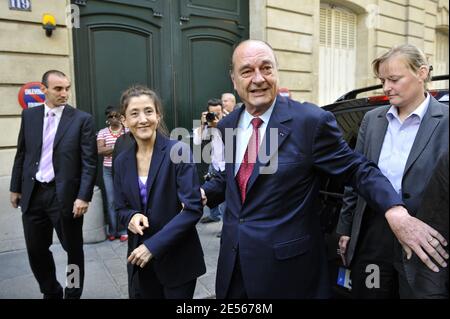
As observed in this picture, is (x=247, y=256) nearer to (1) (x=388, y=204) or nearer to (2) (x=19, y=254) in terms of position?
(1) (x=388, y=204)

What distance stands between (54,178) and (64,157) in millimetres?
207

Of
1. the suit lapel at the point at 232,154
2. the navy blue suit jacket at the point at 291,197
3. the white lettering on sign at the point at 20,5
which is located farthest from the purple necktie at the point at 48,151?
the white lettering on sign at the point at 20,5

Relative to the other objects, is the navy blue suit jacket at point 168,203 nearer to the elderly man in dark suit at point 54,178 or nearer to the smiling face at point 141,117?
the smiling face at point 141,117

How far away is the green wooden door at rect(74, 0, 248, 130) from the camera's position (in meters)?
5.71

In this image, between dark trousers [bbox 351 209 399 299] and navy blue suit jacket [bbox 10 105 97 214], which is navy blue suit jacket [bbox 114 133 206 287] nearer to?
dark trousers [bbox 351 209 399 299]

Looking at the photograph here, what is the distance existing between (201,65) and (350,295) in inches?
210

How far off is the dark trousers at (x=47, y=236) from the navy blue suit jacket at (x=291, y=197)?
211 centimetres

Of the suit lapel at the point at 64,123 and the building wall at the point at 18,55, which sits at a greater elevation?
the building wall at the point at 18,55

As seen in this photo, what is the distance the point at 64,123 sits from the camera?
3465 millimetres

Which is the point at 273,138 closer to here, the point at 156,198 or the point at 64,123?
the point at 156,198

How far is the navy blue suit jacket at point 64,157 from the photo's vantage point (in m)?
3.38

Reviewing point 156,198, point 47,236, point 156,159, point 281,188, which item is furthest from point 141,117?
point 47,236

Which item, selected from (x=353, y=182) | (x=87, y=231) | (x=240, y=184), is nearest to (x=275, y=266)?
(x=240, y=184)

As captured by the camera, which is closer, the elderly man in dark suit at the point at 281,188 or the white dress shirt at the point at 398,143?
the elderly man in dark suit at the point at 281,188
